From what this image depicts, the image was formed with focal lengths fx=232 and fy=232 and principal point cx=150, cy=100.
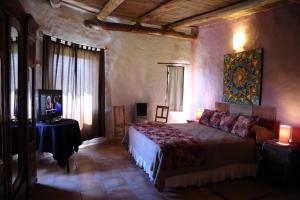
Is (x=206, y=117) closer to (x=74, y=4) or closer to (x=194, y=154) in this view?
(x=194, y=154)

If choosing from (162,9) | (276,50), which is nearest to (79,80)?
(162,9)

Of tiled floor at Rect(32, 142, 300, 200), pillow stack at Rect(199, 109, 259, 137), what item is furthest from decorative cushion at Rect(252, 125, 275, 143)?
tiled floor at Rect(32, 142, 300, 200)

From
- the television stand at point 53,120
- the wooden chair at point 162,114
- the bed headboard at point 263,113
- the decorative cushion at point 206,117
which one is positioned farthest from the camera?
the wooden chair at point 162,114

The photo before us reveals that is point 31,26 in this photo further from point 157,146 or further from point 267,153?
point 267,153

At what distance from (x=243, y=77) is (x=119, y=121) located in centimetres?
303

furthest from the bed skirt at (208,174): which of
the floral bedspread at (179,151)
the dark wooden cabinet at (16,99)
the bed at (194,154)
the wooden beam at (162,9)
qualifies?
the wooden beam at (162,9)

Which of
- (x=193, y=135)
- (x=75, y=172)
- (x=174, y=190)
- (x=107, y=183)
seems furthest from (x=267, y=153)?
(x=75, y=172)

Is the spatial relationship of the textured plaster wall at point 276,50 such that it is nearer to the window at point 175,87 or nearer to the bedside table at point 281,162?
the bedside table at point 281,162

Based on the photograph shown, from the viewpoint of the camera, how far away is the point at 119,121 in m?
5.74

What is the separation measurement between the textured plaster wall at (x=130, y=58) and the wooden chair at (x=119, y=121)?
168 millimetres

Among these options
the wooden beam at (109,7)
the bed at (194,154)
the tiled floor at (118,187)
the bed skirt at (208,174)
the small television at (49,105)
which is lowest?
the tiled floor at (118,187)

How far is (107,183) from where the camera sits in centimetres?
327

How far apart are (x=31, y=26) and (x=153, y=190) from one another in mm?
2457

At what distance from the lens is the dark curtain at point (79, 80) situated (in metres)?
4.25
